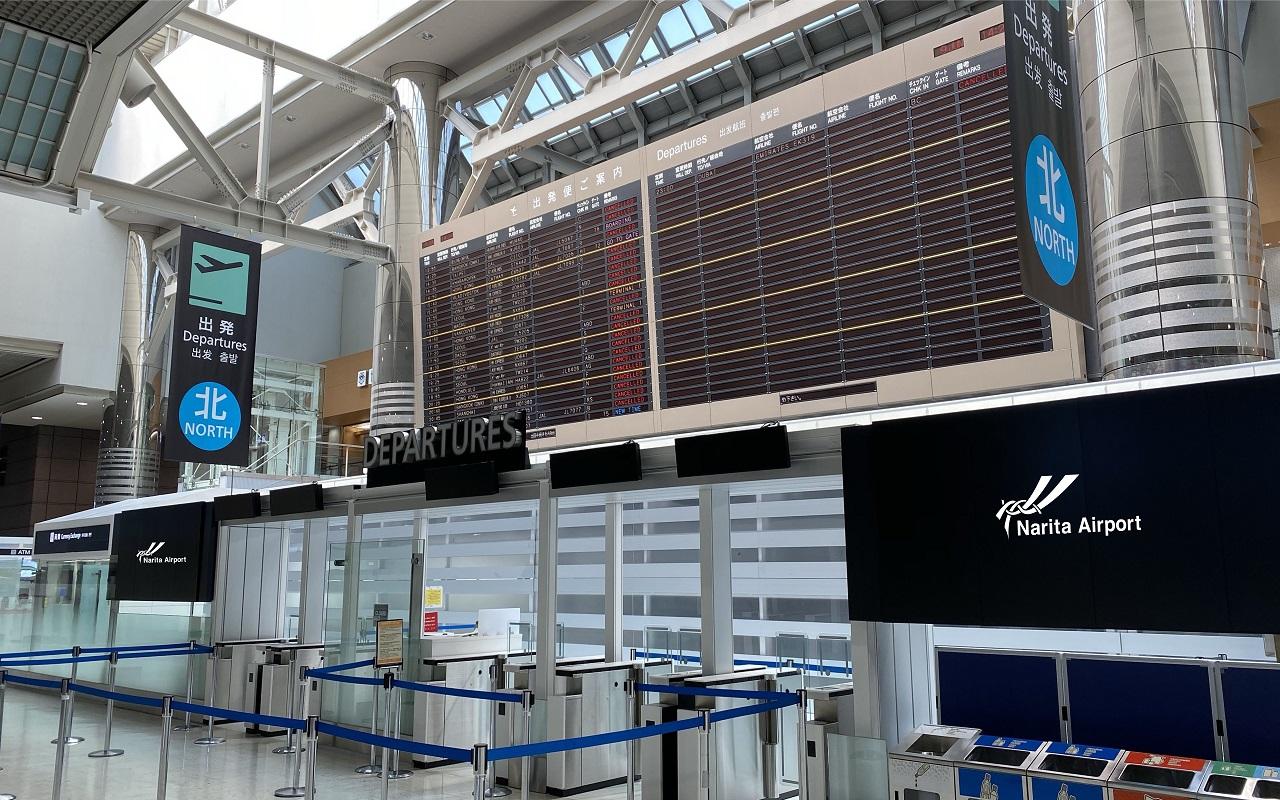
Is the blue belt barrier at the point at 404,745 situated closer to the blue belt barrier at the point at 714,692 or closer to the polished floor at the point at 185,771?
the blue belt barrier at the point at 714,692

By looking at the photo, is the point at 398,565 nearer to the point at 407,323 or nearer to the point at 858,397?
the point at 407,323

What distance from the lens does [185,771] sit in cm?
911

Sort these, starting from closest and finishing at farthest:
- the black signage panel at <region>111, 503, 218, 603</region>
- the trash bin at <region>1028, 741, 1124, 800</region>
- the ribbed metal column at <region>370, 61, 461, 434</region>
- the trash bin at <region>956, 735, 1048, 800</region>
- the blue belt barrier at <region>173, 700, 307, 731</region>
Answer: the trash bin at <region>1028, 741, 1124, 800</region>
the trash bin at <region>956, 735, 1048, 800</region>
the blue belt barrier at <region>173, 700, 307, 731</region>
the ribbed metal column at <region>370, 61, 461, 434</region>
the black signage panel at <region>111, 503, 218, 603</region>

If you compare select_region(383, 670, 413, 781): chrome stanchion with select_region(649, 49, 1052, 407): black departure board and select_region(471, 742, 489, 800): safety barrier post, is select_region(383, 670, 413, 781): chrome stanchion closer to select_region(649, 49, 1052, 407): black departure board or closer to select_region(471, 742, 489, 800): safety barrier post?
select_region(649, 49, 1052, 407): black departure board

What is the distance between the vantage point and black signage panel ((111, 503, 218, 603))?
12.6m

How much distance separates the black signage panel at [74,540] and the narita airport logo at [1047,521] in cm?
1359

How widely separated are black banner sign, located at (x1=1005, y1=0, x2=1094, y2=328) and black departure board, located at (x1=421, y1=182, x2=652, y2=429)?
482cm

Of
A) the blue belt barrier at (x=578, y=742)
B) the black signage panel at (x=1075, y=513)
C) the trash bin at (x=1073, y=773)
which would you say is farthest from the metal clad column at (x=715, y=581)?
the trash bin at (x=1073, y=773)

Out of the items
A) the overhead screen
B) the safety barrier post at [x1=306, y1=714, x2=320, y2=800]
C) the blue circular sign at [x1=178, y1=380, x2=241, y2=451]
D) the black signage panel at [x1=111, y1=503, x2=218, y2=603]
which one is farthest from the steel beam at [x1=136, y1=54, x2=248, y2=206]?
the safety barrier post at [x1=306, y1=714, x2=320, y2=800]

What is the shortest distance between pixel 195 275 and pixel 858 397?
6963 millimetres

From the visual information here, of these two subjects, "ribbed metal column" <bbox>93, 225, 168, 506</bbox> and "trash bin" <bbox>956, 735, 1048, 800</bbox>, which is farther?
"ribbed metal column" <bbox>93, 225, 168, 506</bbox>

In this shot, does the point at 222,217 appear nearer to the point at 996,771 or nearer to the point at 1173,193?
the point at 1173,193

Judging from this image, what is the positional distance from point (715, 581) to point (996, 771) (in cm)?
316

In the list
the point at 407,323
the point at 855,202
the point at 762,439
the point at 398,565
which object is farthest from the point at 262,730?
the point at 855,202
